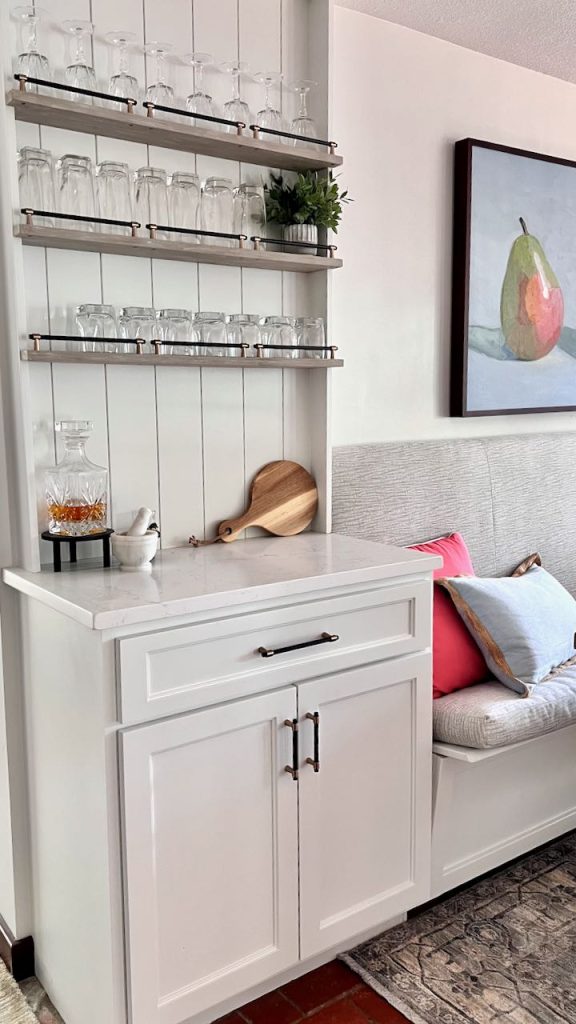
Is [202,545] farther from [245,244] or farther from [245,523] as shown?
[245,244]

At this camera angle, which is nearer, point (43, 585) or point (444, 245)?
point (43, 585)

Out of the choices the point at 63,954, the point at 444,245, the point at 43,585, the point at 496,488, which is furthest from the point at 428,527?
the point at 63,954

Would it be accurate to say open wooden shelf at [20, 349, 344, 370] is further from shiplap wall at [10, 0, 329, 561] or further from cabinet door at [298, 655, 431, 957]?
cabinet door at [298, 655, 431, 957]

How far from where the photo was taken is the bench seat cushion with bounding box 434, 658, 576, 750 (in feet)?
6.89

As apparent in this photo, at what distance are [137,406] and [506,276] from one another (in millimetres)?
1526

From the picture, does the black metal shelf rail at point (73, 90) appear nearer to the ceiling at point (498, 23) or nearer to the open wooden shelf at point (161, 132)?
the open wooden shelf at point (161, 132)

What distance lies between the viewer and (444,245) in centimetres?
284

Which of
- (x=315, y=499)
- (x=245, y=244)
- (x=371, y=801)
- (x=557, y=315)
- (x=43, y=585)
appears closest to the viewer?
(x=43, y=585)

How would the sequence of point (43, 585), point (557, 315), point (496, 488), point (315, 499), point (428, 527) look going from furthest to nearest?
point (557, 315) < point (496, 488) < point (428, 527) < point (315, 499) < point (43, 585)

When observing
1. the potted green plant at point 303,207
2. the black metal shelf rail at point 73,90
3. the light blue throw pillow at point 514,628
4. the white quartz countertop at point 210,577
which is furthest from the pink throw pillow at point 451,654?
the black metal shelf rail at point 73,90

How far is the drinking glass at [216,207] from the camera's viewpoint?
2127 millimetres

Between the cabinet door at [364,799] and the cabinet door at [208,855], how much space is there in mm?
50

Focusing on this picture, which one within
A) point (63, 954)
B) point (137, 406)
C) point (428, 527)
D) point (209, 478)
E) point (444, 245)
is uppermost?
point (444, 245)

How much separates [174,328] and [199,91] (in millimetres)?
578
